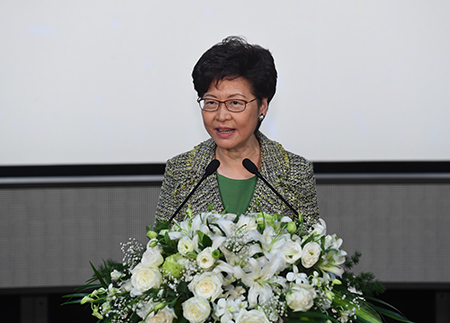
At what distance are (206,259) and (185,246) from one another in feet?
0.20

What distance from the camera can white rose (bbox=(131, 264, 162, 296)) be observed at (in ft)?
2.87

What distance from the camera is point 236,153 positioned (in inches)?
63.7

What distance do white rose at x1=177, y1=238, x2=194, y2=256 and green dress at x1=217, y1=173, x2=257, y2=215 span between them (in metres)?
0.69

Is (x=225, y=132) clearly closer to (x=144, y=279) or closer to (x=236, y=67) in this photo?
(x=236, y=67)

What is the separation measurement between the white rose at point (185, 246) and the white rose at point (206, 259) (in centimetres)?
3

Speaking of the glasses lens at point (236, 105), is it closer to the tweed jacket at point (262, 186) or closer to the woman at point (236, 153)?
the woman at point (236, 153)

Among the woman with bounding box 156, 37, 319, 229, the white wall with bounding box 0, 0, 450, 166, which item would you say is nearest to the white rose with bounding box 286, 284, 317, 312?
the woman with bounding box 156, 37, 319, 229

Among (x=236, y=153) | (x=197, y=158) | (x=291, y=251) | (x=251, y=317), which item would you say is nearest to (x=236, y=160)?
(x=236, y=153)

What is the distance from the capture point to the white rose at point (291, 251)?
887 mm

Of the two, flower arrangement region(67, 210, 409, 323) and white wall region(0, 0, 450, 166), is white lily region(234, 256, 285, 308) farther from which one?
white wall region(0, 0, 450, 166)

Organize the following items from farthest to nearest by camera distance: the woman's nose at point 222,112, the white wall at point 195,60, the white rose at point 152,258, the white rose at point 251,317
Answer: the white wall at point 195,60
the woman's nose at point 222,112
the white rose at point 152,258
the white rose at point 251,317

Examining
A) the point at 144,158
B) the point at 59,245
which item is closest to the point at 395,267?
the point at 144,158

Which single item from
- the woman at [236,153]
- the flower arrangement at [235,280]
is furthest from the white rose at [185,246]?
the woman at [236,153]

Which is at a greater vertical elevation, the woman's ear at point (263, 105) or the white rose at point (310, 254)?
the woman's ear at point (263, 105)
